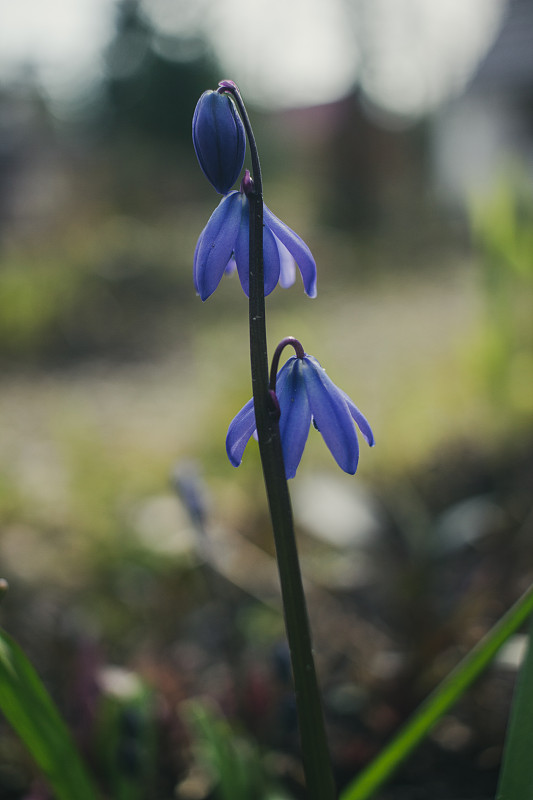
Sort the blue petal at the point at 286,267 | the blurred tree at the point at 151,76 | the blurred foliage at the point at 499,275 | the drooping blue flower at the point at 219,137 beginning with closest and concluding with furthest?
the drooping blue flower at the point at 219,137
the blue petal at the point at 286,267
the blurred foliage at the point at 499,275
the blurred tree at the point at 151,76

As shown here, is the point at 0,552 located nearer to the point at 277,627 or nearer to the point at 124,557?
the point at 124,557

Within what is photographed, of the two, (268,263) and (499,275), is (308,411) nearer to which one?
(268,263)

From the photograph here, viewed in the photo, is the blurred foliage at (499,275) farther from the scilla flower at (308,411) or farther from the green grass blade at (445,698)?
the scilla flower at (308,411)

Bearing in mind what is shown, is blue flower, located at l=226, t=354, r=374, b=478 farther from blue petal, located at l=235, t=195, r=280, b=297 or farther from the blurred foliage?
the blurred foliage

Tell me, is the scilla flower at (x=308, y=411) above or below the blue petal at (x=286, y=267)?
below

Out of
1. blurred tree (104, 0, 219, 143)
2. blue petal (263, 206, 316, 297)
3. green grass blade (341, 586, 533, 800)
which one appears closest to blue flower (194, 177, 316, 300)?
blue petal (263, 206, 316, 297)

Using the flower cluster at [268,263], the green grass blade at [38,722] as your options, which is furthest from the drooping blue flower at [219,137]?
the green grass blade at [38,722]

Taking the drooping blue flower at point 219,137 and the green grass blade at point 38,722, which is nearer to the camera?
the drooping blue flower at point 219,137
